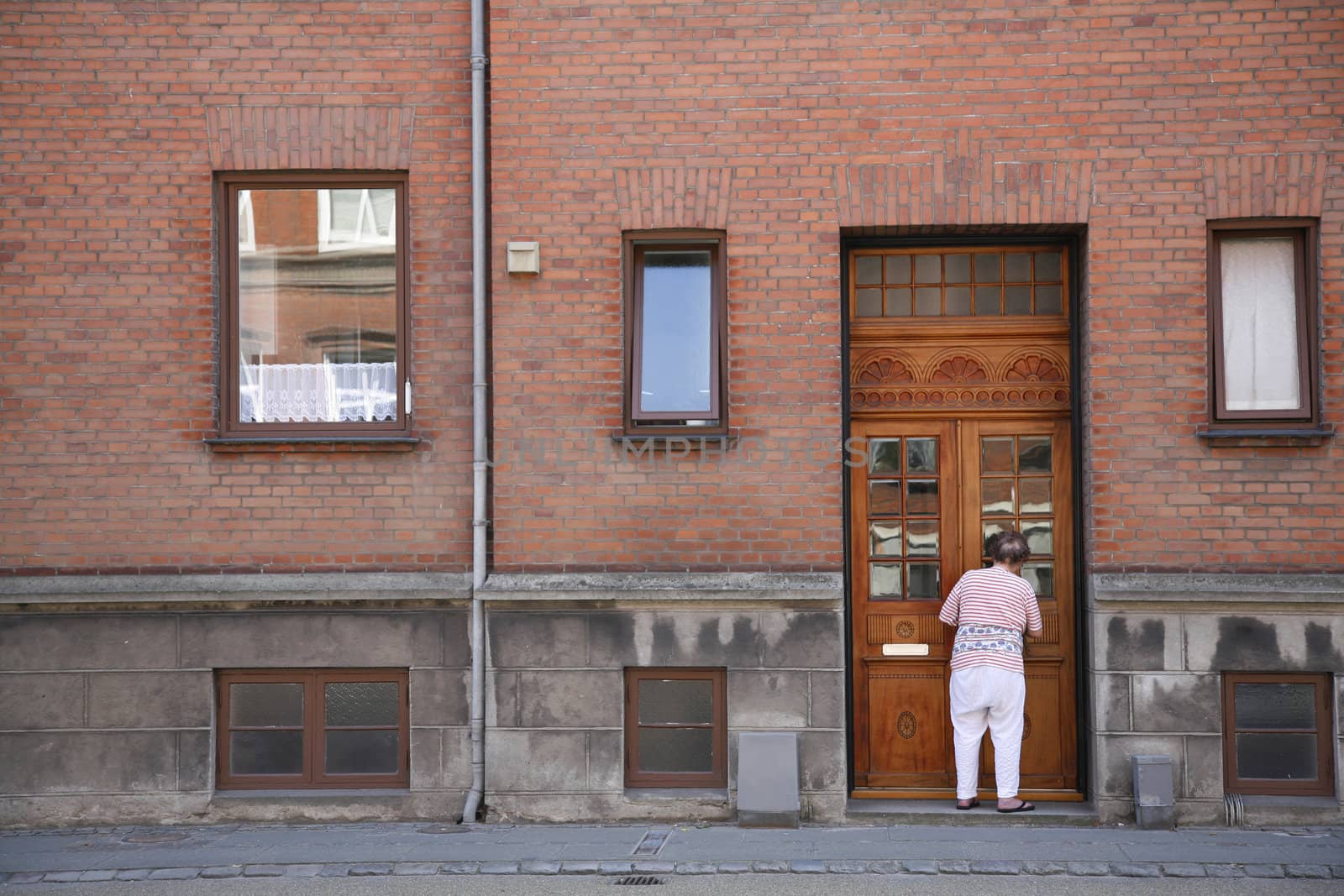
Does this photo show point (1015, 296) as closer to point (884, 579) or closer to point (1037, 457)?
point (1037, 457)

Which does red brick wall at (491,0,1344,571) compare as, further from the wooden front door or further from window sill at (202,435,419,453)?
window sill at (202,435,419,453)

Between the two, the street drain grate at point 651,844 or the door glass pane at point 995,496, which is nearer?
the street drain grate at point 651,844

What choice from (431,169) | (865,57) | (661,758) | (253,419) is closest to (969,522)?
(661,758)

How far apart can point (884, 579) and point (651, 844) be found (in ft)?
8.06

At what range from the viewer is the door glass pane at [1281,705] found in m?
8.04

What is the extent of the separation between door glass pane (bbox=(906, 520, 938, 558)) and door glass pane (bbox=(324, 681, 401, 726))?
3675 mm

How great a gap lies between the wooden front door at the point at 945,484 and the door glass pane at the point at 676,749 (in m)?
1.09

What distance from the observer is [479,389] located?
8312mm

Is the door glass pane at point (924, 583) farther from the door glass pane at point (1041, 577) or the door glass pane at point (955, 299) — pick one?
the door glass pane at point (955, 299)

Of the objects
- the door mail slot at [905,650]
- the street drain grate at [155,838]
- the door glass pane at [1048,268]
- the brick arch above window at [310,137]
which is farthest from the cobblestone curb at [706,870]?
the brick arch above window at [310,137]

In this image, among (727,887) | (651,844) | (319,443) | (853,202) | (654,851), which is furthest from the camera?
(319,443)

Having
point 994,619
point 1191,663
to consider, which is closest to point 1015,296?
point 994,619

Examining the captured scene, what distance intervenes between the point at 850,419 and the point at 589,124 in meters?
2.69

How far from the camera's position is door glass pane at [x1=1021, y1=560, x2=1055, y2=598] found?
8516mm
